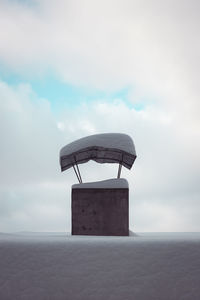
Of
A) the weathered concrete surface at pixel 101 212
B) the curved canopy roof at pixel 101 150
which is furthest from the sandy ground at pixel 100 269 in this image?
the curved canopy roof at pixel 101 150

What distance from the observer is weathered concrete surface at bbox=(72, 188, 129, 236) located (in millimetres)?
15109

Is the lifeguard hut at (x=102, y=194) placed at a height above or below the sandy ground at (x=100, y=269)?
above

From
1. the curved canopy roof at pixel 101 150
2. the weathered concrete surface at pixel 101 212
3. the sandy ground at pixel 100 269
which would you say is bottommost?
the sandy ground at pixel 100 269

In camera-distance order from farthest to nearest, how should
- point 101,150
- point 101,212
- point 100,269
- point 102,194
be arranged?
point 101,150, point 102,194, point 101,212, point 100,269

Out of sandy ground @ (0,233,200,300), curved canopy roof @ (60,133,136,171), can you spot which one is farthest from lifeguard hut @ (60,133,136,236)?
sandy ground @ (0,233,200,300)

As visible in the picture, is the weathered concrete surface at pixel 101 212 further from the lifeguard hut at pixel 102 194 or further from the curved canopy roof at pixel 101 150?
the curved canopy roof at pixel 101 150

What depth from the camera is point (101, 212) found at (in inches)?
600

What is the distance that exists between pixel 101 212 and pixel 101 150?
2634 millimetres

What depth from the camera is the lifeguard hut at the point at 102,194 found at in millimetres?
15156

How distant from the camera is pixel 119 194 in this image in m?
15.4

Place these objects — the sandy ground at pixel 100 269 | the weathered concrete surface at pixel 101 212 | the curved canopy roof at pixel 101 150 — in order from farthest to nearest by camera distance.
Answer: the curved canopy roof at pixel 101 150
the weathered concrete surface at pixel 101 212
the sandy ground at pixel 100 269

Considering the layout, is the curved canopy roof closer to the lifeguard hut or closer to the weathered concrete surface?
the lifeguard hut

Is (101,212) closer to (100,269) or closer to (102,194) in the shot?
(102,194)

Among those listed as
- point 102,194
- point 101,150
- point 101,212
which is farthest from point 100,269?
point 101,150
